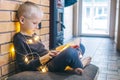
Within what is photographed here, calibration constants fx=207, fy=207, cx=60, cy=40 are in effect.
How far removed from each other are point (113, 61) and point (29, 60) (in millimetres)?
2043

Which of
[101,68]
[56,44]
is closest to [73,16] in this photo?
[101,68]

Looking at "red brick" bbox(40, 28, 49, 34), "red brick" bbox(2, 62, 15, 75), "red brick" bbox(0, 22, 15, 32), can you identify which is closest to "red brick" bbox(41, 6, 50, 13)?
"red brick" bbox(40, 28, 49, 34)

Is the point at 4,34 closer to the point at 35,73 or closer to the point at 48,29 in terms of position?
the point at 35,73

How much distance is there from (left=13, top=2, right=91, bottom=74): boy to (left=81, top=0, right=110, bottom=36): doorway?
17.0 feet

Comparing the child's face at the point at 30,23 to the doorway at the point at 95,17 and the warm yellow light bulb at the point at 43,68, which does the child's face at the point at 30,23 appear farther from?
the doorway at the point at 95,17

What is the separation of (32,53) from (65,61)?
0.87 feet

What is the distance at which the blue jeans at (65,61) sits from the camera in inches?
51.1

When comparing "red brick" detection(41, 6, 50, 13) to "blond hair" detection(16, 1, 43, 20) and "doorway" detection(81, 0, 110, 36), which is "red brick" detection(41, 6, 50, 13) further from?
"doorway" detection(81, 0, 110, 36)

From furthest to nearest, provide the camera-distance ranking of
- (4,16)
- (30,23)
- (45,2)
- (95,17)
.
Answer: (95,17)
(45,2)
(30,23)
(4,16)

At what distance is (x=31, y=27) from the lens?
4.77ft

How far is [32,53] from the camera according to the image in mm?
1441

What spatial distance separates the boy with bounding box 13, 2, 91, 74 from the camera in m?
1.32

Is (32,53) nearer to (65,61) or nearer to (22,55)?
(22,55)

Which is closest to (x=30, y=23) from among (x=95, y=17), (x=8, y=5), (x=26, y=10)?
(x=26, y=10)
